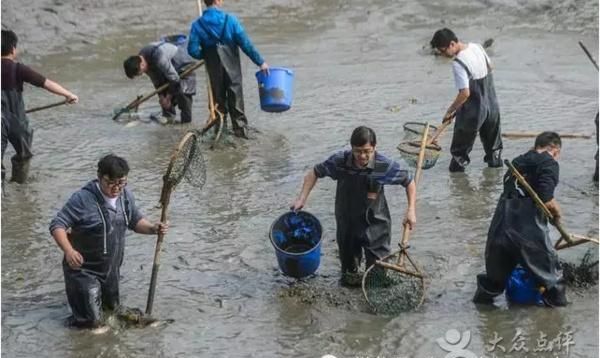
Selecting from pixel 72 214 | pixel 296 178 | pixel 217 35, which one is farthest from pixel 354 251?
pixel 217 35

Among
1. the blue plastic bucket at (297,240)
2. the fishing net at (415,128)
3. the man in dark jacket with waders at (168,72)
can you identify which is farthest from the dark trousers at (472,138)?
the man in dark jacket with waders at (168,72)

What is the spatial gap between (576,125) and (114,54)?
7.48 metres

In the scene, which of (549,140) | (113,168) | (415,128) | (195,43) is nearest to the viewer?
(113,168)

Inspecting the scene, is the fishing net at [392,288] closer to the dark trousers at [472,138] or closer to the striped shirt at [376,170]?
the striped shirt at [376,170]

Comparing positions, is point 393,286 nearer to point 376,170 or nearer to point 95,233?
point 376,170

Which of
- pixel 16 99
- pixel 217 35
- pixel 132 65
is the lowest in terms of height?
pixel 16 99

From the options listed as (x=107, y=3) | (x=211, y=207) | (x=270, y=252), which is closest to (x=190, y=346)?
(x=270, y=252)

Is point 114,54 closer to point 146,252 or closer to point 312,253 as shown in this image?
point 146,252

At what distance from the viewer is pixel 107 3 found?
1755 cm

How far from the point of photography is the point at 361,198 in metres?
7.45

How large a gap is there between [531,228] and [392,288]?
43.1 inches

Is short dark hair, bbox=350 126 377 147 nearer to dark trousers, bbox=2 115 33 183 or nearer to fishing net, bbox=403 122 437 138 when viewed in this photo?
fishing net, bbox=403 122 437 138

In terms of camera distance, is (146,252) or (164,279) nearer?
(164,279)

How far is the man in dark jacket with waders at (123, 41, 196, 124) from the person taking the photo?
11516 millimetres
